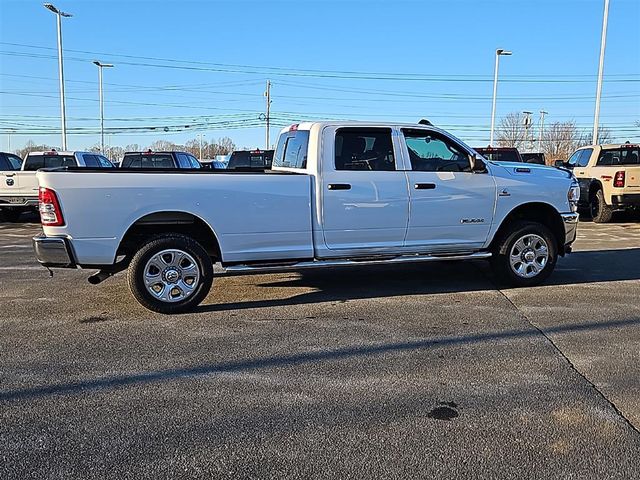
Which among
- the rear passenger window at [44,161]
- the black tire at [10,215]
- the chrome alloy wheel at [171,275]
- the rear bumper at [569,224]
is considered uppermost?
the rear passenger window at [44,161]

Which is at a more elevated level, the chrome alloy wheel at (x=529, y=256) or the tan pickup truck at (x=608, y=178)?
the tan pickup truck at (x=608, y=178)

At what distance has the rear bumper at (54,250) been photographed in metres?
5.57

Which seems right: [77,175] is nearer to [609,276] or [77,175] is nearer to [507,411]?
[507,411]

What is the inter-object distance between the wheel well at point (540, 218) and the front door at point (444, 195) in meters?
0.32

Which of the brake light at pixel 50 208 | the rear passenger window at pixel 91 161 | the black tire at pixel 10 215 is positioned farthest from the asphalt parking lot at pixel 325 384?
the black tire at pixel 10 215

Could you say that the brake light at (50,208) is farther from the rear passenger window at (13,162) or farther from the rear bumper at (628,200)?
the rear bumper at (628,200)

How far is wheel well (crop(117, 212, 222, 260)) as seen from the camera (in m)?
5.88

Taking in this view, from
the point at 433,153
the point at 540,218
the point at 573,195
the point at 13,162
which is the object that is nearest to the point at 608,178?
the point at 573,195

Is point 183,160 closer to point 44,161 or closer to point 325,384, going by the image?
point 44,161

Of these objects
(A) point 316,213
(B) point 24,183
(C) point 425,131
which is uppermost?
(C) point 425,131

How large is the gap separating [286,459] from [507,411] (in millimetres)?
1507

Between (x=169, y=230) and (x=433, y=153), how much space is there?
126 inches

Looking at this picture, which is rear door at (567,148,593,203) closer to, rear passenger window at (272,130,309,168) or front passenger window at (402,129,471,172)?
front passenger window at (402,129,471,172)

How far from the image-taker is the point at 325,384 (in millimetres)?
4137
